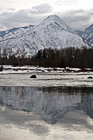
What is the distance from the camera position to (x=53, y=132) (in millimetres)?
14602

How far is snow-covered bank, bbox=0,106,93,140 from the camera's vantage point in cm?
1358

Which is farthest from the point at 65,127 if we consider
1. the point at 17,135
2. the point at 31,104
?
the point at 31,104

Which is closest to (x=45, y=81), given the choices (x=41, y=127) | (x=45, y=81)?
(x=45, y=81)

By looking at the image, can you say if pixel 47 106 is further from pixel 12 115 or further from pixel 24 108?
pixel 12 115

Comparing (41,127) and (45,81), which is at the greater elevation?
(41,127)

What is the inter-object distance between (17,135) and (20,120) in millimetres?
4015

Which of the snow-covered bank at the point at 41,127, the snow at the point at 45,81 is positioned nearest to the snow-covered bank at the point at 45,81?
the snow at the point at 45,81

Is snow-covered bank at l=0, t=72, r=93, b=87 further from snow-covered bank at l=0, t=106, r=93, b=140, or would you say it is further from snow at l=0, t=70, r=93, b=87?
snow-covered bank at l=0, t=106, r=93, b=140

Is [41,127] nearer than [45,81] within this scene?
Yes

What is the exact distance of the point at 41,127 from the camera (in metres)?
15.7

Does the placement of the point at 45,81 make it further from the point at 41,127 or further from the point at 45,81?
the point at 41,127

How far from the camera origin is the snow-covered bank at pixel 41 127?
13.6 m

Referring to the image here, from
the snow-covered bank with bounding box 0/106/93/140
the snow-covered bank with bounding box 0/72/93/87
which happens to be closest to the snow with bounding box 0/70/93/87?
the snow-covered bank with bounding box 0/72/93/87

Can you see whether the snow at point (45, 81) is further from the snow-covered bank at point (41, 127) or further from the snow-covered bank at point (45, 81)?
the snow-covered bank at point (41, 127)
